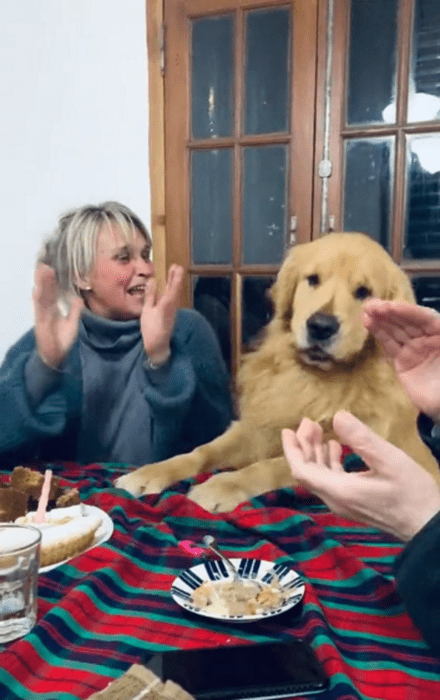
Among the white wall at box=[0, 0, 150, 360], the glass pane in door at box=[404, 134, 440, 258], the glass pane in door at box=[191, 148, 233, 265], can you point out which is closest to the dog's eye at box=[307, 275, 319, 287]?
the glass pane in door at box=[404, 134, 440, 258]

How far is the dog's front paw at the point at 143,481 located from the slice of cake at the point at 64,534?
0.26 meters

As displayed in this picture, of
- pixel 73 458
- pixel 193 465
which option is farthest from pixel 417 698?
pixel 73 458

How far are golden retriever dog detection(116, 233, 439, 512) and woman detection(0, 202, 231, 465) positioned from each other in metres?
0.13

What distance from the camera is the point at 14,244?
1.76 metres

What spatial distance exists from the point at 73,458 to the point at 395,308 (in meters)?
0.96

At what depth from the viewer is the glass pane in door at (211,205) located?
1686 millimetres

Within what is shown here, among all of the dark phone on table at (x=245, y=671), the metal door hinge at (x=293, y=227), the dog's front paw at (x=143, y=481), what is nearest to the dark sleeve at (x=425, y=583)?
the dark phone on table at (x=245, y=671)

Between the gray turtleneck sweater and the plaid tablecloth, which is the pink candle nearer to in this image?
the plaid tablecloth

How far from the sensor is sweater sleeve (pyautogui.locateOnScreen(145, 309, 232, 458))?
1358 mm

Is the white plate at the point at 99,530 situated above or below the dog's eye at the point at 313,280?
below

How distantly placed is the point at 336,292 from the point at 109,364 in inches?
22.6

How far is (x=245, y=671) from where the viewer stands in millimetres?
525

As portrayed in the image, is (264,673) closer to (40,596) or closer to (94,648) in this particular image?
(94,648)

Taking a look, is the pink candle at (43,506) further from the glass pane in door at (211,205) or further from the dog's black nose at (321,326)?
the glass pane in door at (211,205)
